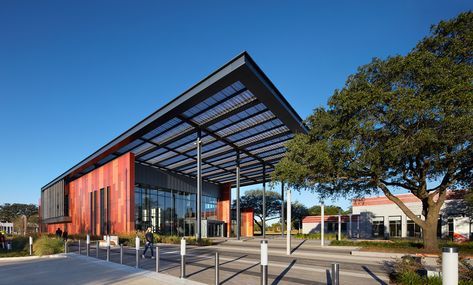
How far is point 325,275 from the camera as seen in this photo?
11.6 m

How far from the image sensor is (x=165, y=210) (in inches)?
1853

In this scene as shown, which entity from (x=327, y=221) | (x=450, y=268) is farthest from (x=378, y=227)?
(x=450, y=268)

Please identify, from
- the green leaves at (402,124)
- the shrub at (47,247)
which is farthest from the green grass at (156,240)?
the green leaves at (402,124)

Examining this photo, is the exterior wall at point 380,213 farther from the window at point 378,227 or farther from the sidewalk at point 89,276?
the sidewalk at point 89,276

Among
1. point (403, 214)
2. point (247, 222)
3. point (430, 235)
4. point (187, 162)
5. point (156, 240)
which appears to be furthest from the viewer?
point (247, 222)

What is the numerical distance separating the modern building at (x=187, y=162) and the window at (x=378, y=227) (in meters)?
15.1

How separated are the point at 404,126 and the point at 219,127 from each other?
60.6 ft

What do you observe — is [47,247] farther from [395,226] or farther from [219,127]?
[395,226]

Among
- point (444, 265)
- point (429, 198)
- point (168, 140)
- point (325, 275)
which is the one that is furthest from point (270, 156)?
point (444, 265)

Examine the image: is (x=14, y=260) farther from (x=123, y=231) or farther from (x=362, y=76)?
(x=362, y=76)

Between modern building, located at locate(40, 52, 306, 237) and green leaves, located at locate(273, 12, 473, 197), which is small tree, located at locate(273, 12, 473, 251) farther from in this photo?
modern building, located at locate(40, 52, 306, 237)

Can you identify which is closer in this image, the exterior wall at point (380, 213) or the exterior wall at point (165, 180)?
the exterior wall at point (380, 213)

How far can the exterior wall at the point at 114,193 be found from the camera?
35.3m

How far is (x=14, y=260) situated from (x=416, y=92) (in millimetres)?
21453
